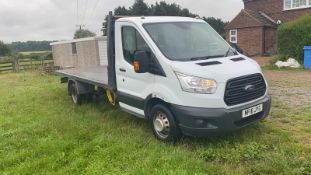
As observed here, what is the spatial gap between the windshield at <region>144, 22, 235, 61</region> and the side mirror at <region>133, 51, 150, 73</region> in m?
0.32

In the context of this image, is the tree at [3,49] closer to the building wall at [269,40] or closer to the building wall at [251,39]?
the building wall at [251,39]

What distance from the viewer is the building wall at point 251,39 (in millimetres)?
23797

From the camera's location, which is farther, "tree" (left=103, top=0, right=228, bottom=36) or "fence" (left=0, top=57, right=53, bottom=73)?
"tree" (left=103, top=0, right=228, bottom=36)

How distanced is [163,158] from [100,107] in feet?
14.2

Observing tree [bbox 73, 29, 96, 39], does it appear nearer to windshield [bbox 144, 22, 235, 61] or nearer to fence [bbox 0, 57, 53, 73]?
fence [bbox 0, 57, 53, 73]

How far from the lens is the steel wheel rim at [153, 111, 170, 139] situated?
5234mm

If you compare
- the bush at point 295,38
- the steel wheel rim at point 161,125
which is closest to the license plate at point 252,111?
the steel wheel rim at point 161,125

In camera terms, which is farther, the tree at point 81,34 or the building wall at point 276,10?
the tree at point 81,34

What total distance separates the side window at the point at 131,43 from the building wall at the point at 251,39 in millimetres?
19832

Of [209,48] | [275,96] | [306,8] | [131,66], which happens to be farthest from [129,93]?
[306,8]

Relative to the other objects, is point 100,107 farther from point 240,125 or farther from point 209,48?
point 240,125

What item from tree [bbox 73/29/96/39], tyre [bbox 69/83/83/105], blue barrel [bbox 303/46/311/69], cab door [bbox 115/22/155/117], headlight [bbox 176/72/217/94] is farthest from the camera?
tree [bbox 73/29/96/39]

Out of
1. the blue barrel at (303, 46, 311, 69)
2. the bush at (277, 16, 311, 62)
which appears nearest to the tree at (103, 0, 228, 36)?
the bush at (277, 16, 311, 62)

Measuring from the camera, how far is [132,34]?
19.0ft
